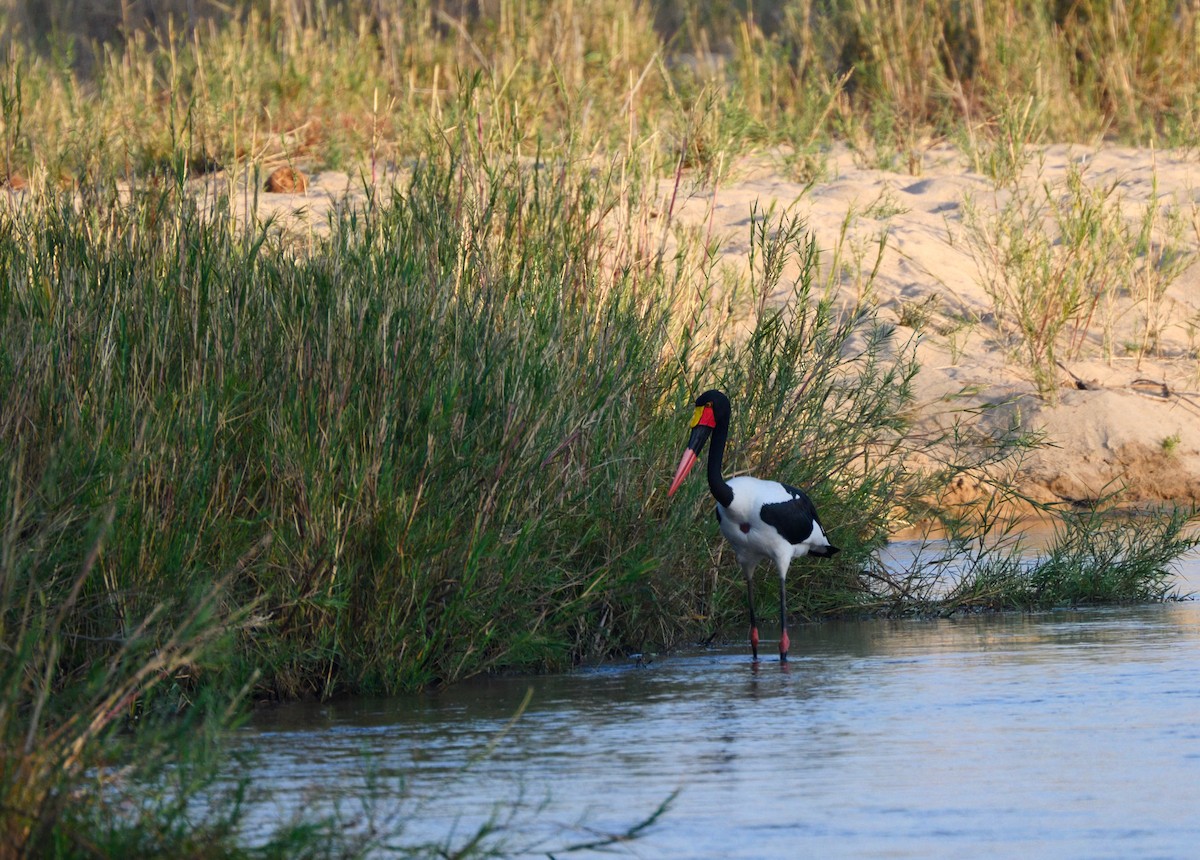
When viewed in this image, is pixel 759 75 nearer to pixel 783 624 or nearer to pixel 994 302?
pixel 994 302

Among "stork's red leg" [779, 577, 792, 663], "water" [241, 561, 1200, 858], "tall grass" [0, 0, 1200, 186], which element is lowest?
"stork's red leg" [779, 577, 792, 663]

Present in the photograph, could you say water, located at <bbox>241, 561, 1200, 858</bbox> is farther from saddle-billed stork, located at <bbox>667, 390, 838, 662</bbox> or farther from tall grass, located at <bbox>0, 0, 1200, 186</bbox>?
tall grass, located at <bbox>0, 0, 1200, 186</bbox>

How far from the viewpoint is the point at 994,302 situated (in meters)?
12.2

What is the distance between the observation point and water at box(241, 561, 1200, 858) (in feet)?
14.1

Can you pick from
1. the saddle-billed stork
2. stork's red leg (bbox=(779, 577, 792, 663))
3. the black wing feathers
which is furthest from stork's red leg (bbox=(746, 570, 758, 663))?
the black wing feathers

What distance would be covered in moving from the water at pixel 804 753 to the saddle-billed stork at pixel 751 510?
1.26ft

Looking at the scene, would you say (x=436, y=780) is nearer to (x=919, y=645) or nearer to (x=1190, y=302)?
(x=919, y=645)

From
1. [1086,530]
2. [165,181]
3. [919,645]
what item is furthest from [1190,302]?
[165,181]

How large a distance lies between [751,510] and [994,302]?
560 cm

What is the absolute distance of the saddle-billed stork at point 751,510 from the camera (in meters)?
7.12

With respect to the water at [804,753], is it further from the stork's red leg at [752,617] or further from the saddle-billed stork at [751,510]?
the saddle-billed stork at [751,510]

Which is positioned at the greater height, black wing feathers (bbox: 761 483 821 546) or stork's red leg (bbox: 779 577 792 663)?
black wing feathers (bbox: 761 483 821 546)

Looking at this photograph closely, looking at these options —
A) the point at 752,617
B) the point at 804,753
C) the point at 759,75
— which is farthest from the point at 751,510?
the point at 759,75

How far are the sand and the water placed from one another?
11.7ft
